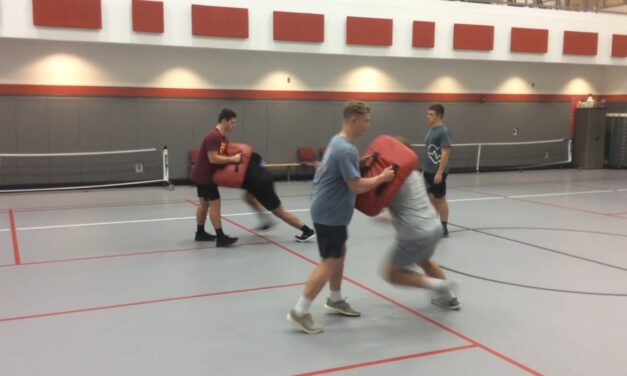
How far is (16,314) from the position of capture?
466cm

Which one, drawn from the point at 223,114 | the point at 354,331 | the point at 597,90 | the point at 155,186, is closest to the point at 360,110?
the point at 354,331

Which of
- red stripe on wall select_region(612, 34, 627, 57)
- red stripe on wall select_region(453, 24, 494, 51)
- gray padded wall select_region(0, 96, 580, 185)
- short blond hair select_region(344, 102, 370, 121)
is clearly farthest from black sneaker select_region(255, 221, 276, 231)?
red stripe on wall select_region(612, 34, 627, 57)

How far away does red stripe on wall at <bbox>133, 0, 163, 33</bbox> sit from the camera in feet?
38.2

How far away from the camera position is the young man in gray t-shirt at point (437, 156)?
7254mm

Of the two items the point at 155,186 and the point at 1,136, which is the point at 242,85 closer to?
the point at 155,186

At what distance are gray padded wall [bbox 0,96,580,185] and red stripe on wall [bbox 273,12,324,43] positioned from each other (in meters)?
2.00

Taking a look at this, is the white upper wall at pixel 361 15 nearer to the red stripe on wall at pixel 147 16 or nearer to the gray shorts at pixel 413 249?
the red stripe on wall at pixel 147 16

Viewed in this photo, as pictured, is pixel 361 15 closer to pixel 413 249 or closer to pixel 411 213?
pixel 411 213

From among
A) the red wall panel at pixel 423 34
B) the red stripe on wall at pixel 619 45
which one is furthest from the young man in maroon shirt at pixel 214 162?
the red stripe on wall at pixel 619 45

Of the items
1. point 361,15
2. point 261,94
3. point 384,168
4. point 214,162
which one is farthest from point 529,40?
point 384,168

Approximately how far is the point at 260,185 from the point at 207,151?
2.61 feet

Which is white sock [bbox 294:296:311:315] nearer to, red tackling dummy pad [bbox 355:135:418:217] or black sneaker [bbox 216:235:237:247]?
red tackling dummy pad [bbox 355:135:418:217]

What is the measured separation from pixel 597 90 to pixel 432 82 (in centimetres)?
661

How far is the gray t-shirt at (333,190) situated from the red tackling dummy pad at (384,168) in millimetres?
137
